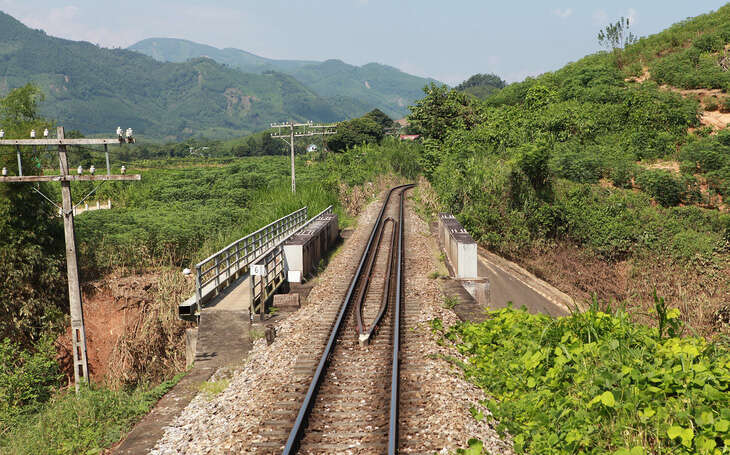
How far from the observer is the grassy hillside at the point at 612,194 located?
72.1ft

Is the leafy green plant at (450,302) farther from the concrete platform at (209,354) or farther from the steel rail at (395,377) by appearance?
the concrete platform at (209,354)

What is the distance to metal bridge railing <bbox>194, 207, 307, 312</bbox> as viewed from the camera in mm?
12672

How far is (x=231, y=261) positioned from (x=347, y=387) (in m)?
11.2

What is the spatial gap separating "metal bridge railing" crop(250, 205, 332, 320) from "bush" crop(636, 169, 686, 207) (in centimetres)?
2104

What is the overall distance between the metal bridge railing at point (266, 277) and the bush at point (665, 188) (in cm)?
2104

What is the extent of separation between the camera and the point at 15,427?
10117 millimetres

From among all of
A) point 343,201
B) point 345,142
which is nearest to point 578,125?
point 343,201

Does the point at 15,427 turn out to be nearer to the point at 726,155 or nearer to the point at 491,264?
the point at 491,264

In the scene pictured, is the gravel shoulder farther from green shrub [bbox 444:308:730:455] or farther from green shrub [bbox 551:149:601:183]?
green shrub [bbox 551:149:601:183]

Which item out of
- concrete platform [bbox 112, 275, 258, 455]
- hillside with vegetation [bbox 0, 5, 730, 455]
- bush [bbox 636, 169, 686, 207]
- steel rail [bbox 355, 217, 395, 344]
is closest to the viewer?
hillside with vegetation [bbox 0, 5, 730, 455]

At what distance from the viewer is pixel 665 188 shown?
2617 centimetres

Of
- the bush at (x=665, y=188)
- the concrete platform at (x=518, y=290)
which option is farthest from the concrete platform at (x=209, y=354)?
the bush at (x=665, y=188)

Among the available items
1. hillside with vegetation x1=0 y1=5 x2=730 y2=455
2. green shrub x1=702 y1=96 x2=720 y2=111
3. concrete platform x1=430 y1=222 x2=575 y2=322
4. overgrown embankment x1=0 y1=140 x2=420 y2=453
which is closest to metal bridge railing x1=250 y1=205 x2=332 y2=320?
hillside with vegetation x1=0 y1=5 x2=730 y2=455

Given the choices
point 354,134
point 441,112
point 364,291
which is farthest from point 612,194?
point 354,134
